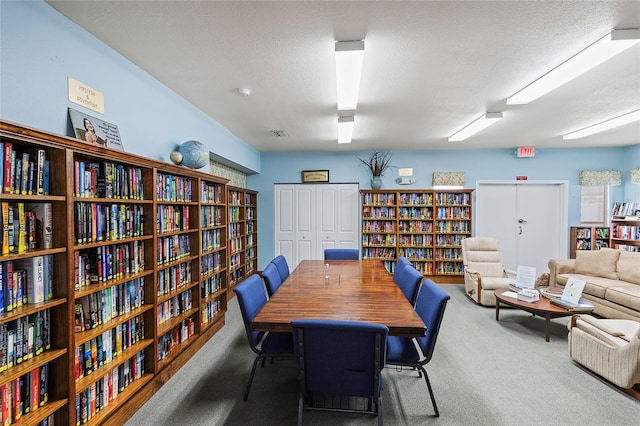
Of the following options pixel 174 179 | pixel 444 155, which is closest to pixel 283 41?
pixel 174 179

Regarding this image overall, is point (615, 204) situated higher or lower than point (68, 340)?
higher

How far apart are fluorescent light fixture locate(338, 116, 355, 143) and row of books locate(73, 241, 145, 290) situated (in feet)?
8.91

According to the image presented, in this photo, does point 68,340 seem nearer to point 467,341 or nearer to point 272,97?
point 272,97

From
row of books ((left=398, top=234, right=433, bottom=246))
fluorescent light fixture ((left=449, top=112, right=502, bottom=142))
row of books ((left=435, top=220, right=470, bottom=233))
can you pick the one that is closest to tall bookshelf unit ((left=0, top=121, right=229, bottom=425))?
fluorescent light fixture ((left=449, top=112, right=502, bottom=142))

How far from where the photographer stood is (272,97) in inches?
117

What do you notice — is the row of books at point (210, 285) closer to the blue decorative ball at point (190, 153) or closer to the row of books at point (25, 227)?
the blue decorative ball at point (190, 153)

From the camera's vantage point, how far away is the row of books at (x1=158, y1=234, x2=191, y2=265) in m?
2.38

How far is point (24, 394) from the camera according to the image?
1.35 metres

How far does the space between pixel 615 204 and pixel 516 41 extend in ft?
17.7

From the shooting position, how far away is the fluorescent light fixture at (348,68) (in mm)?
1943

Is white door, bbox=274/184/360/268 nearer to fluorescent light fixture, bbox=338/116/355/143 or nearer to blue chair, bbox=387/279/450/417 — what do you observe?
fluorescent light fixture, bbox=338/116/355/143

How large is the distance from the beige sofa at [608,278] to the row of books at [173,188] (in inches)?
200

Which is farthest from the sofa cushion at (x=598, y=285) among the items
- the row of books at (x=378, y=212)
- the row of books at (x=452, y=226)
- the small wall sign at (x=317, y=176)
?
the small wall sign at (x=317, y=176)

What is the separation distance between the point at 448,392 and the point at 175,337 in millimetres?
2455
